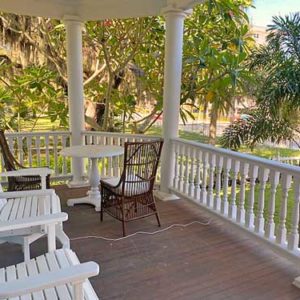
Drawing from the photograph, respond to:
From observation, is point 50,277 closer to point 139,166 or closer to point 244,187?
point 139,166

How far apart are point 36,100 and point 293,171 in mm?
5410

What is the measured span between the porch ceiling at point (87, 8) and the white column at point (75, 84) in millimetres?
151

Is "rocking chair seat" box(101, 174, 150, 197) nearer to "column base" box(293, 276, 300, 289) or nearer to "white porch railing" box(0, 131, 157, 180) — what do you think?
"white porch railing" box(0, 131, 157, 180)

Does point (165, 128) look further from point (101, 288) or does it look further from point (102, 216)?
point (101, 288)

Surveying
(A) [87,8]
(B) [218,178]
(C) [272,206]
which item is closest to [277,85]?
(B) [218,178]

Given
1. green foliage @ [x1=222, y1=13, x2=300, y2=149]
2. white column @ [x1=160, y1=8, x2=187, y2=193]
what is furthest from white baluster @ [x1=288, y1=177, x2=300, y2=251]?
green foliage @ [x1=222, y1=13, x2=300, y2=149]

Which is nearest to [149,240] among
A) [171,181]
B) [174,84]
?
[171,181]

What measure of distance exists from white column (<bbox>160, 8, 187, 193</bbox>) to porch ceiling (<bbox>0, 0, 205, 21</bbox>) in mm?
282

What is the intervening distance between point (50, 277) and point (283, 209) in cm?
208

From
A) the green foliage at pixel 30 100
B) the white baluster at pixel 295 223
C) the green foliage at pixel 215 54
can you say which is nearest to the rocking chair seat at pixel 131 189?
the white baluster at pixel 295 223

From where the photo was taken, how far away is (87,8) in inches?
180

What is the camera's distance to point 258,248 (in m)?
2.88

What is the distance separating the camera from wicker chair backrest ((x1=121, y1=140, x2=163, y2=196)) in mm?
3067

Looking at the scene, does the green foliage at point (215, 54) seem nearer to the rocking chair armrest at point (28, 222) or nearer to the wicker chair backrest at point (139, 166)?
the wicker chair backrest at point (139, 166)
